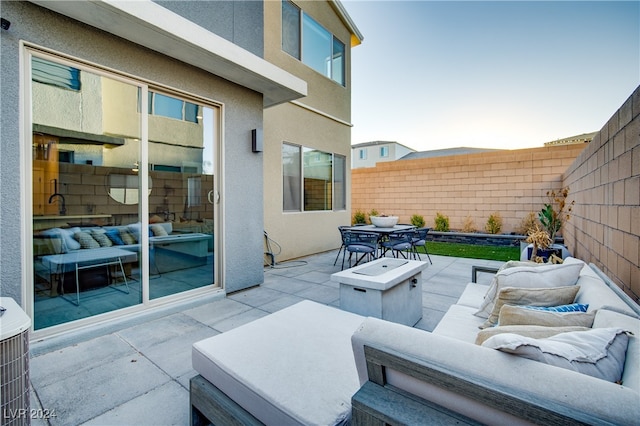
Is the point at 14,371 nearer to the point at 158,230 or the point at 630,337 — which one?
the point at 158,230

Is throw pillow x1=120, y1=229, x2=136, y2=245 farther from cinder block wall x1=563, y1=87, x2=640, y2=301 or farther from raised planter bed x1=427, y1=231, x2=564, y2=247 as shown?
raised planter bed x1=427, y1=231, x2=564, y2=247

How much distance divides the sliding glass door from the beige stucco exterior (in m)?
2.36

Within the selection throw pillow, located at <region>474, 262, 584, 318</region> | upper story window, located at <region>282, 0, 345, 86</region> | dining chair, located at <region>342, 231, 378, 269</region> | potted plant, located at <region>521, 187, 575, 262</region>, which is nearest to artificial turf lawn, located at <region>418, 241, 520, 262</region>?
potted plant, located at <region>521, 187, 575, 262</region>

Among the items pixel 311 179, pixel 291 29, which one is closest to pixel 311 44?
pixel 291 29

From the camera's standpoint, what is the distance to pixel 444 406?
933 millimetres

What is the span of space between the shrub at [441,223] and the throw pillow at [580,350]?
29.4 ft

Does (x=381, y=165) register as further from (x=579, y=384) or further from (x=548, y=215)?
(x=579, y=384)

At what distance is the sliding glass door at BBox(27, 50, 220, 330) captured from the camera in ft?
9.50

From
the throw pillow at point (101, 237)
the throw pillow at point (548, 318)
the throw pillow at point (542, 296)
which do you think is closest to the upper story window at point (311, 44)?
the throw pillow at point (101, 237)

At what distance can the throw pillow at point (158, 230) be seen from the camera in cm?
362

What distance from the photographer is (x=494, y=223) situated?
28.6 ft

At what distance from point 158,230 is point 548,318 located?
387 centimetres

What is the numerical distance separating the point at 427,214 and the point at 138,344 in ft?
30.1

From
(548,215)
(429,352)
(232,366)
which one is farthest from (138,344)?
(548,215)
